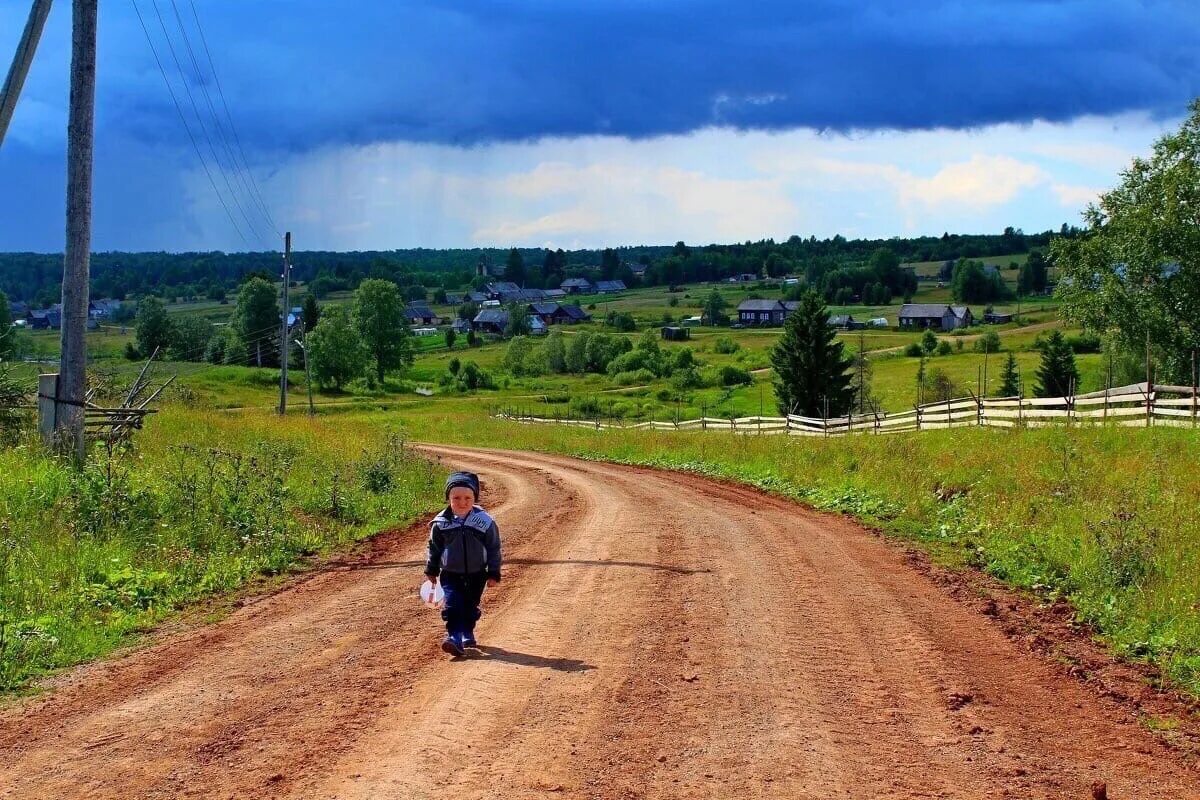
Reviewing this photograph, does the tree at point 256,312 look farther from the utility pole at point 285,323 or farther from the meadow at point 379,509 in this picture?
the meadow at point 379,509

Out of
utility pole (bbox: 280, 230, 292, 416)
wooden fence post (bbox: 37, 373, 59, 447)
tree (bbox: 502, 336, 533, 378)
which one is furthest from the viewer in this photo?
tree (bbox: 502, 336, 533, 378)

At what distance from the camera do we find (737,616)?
30.0ft

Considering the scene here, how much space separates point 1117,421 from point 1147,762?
71.7ft

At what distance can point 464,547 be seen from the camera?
823 centimetres

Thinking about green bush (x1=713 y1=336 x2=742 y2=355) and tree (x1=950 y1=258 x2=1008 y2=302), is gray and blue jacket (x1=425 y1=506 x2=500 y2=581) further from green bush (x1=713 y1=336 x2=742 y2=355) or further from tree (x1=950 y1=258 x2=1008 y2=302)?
tree (x1=950 y1=258 x2=1008 y2=302)

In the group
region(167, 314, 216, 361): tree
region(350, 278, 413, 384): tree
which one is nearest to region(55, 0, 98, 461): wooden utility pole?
region(167, 314, 216, 361): tree

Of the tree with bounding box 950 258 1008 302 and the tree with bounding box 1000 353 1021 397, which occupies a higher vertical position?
the tree with bounding box 950 258 1008 302

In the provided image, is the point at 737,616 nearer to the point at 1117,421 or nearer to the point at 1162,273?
the point at 1117,421

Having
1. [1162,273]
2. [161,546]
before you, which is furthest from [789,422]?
[161,546]

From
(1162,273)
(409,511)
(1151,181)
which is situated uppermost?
(1151,181)

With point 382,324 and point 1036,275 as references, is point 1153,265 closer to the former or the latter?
point 382,324

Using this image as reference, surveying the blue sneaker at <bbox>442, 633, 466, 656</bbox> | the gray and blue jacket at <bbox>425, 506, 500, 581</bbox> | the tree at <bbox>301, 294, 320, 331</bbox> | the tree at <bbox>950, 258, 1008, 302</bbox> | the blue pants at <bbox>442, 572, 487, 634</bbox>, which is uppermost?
the tree at <bbox>950, 258, 1008, 302</bbox>

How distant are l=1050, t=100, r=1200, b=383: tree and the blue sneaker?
4375cm

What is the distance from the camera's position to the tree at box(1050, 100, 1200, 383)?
44562 millimetres
